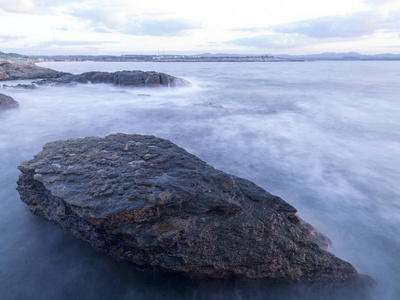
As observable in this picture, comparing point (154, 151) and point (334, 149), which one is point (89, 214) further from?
point (334, 149)

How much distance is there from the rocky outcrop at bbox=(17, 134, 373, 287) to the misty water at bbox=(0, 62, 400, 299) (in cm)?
30

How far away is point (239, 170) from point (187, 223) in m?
4.19

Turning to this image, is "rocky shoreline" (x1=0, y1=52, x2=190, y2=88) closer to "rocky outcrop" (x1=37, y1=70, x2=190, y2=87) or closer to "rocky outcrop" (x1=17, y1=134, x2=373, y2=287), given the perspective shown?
"rocky outcrop" (x1=37, y1=70, x2=190, y2=87)

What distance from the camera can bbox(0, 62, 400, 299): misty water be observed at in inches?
158

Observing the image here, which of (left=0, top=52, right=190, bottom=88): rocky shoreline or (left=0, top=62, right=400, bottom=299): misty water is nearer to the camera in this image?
(left=0, top=62, right=400, bottom=299): misty water

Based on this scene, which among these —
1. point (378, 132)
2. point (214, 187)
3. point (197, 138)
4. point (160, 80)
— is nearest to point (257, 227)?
point (214, 187)

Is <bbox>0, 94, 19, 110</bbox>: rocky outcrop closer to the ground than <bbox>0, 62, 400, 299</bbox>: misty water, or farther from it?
farther from it

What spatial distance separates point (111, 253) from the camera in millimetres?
4262

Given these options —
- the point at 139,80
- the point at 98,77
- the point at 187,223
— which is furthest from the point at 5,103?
the point at 187,223

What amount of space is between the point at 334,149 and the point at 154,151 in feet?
25.3

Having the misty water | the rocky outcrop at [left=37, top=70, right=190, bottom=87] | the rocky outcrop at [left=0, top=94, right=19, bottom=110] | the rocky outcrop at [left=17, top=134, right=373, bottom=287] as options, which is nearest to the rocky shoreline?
the rocky outcrop at [left=37, top=70, right=190, bottom=87]

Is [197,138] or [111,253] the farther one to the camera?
[197,138]

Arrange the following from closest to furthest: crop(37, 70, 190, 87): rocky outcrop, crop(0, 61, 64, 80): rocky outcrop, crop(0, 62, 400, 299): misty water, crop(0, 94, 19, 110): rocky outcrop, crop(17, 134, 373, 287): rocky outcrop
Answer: crop(17, 134, 373, 287): rocky outcrop
crop(0, 62, 400, 299): misty water
crop(0, 94, 19, 110): rocky outcrop
crop(37, 70, 190, 87): rocky outcrop
crop(0, 61, 64, 80): rocky outcrop

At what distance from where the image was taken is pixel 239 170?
310 inches
